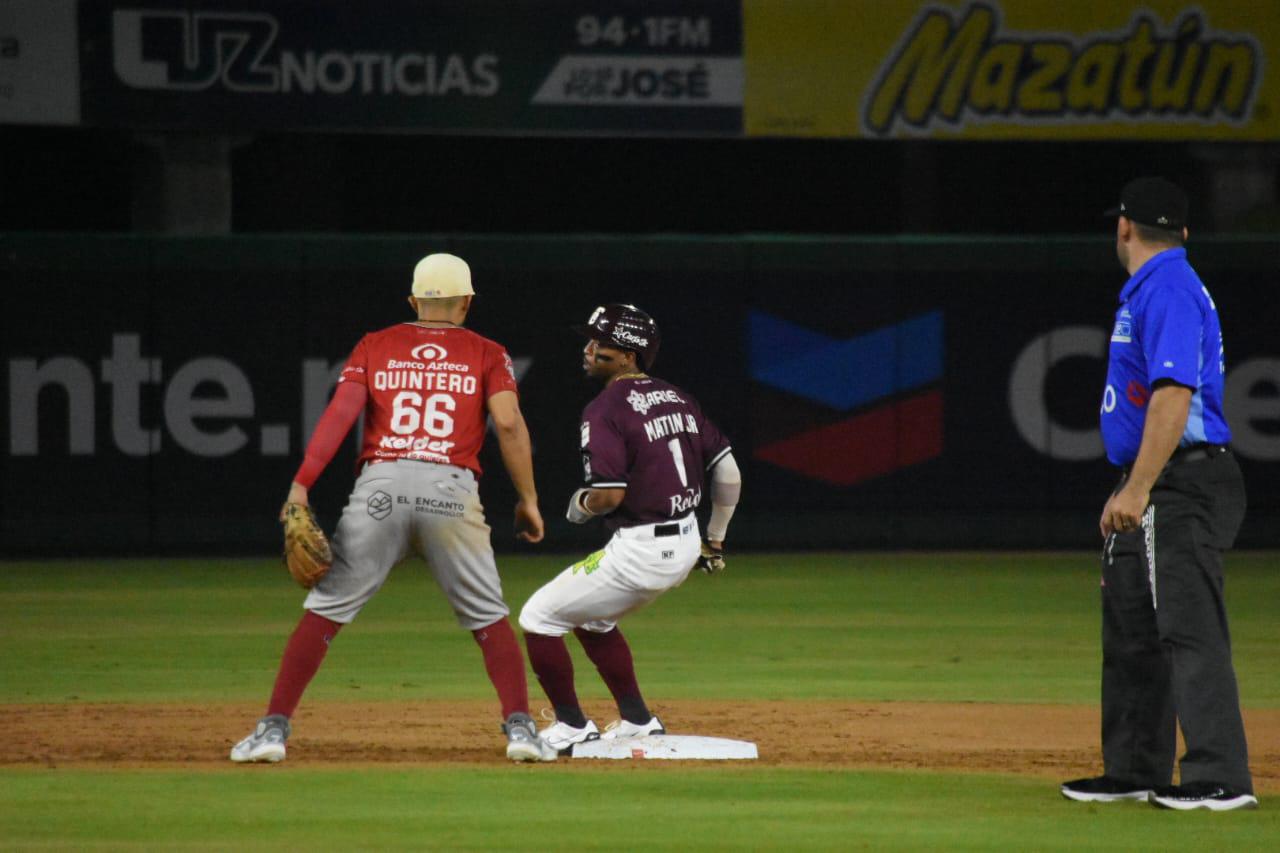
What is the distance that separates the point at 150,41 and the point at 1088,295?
7.67 metres

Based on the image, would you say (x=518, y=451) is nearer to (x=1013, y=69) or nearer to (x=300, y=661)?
(x=300, y=661)

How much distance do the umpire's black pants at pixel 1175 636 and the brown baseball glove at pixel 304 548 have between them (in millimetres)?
2471

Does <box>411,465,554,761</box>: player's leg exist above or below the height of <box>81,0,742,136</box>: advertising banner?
below

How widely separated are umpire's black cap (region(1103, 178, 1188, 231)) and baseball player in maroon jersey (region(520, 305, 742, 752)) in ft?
5.81

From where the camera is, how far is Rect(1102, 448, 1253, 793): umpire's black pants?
19.1 ft

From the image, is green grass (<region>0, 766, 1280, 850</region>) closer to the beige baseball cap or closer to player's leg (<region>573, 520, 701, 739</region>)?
player's leg (<region>573, 520, 701, 739</region>)

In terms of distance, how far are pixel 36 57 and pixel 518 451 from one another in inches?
408

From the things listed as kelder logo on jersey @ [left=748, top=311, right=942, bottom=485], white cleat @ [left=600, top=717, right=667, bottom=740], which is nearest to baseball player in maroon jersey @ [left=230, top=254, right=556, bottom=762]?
white cleat @ [left=600, top=717, right=667, bottom=740]

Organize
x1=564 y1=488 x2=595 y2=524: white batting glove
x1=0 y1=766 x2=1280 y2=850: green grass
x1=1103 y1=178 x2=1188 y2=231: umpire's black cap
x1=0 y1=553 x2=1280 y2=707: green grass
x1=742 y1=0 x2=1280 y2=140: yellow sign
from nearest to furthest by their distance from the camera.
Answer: x1=0 y1=766 x2=1280 y2=850: green grass < x1=1103 y1=178 x2=1188 y2=231: umpire's black cap < x1=564 y1=488 x2=595 y2=524: white batting glove < x1=0 y1=553 x2=1280 y2=707: green grass < x1=742 y1=0 x2=1280 y2=140: yellow sign

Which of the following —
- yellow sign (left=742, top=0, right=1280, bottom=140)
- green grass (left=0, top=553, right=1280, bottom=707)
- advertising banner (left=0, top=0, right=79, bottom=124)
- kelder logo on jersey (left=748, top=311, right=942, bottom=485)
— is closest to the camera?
green grass (left=0, top=553, right=1280, bottom=707)

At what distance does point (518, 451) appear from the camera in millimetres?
6867

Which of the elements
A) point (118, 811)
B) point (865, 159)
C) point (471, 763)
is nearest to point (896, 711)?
point (471, 763)

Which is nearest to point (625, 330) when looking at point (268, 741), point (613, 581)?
point (613, 581)

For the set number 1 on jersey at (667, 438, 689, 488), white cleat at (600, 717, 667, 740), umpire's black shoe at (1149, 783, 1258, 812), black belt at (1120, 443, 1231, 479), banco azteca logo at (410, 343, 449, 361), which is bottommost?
white cleat at (600, 717, 667, 740)
